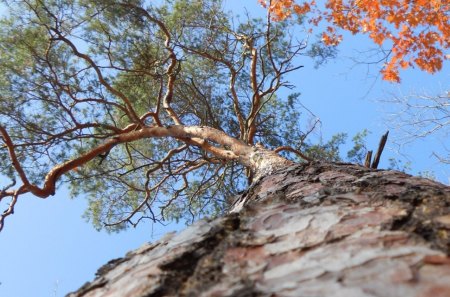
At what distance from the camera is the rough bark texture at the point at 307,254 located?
31.1 inches

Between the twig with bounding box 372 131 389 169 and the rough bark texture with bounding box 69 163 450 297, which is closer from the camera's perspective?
the rough bark texture with bounding box 69 163 450 297

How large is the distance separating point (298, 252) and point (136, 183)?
25.5 feet

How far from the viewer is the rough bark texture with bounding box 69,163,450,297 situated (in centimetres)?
79

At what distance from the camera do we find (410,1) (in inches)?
254

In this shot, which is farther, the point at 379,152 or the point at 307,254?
the point at 379,152

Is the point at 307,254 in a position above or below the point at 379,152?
below

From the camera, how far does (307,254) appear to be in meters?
0.95

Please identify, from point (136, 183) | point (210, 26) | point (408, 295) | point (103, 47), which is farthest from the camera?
point (136, 183)

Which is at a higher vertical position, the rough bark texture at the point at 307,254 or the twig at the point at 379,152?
the twig at the point at 379,152

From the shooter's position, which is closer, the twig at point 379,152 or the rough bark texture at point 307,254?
the rough bark texture at point 307,254

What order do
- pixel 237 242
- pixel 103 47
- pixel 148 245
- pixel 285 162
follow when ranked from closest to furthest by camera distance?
pixel 237 242
pixel 148 245
pixel 285 162
pixel 103 47

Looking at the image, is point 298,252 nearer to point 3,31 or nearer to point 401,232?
point 401,232

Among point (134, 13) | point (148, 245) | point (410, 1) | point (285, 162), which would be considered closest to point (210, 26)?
point (134, 13)

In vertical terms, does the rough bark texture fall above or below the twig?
below
